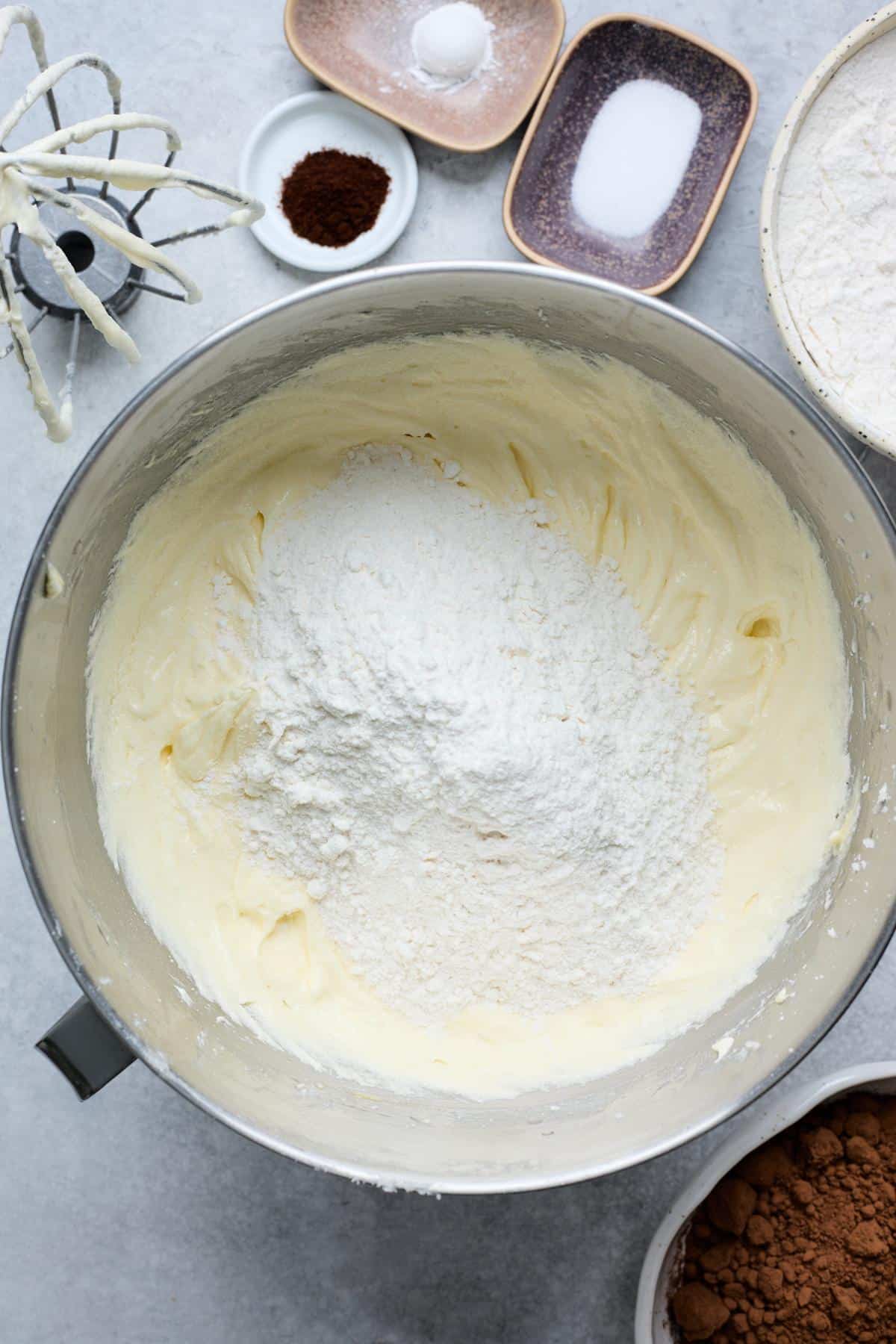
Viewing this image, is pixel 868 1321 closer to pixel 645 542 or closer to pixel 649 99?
pixel 645 542

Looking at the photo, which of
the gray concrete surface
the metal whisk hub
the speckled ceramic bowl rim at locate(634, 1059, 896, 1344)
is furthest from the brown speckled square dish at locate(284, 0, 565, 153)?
the speckled ceramic bowl rim at locate(634, 1059, 896, 1344)

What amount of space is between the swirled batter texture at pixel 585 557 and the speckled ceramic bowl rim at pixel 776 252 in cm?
15

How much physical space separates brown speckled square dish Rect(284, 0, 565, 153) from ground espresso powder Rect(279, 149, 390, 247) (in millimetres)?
103

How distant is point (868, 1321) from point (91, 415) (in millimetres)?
1665

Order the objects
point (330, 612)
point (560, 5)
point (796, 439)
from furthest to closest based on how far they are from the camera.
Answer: point (560, 5), point (330, 612), point (796, 439)

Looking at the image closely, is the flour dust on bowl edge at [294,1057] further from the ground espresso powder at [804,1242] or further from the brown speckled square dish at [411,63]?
the brown speckled square dish at [411,63]

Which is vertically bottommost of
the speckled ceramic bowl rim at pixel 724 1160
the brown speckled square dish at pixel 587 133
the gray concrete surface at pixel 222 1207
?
the speckled ceramic bowl rim at pixel 724 1160

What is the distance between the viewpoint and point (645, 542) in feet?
5.31

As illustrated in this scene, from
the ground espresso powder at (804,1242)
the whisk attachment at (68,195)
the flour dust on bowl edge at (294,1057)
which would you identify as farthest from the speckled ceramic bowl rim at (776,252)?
the ground espresso powder at (804,1242)

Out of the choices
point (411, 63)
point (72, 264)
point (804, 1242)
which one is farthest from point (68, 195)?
point (804, 1242)

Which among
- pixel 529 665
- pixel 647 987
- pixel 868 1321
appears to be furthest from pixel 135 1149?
pixel 868 1321

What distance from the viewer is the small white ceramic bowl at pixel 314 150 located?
5.62 feet

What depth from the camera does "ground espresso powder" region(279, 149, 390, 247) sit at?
1716 millimetres

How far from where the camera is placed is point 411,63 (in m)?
1.75
